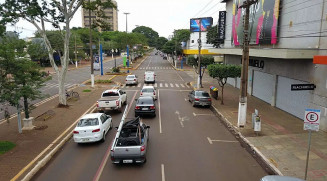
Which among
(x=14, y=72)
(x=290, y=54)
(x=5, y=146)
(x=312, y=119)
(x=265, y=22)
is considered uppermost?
(x=265, y=22)

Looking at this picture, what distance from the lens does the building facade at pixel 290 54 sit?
15445 mm

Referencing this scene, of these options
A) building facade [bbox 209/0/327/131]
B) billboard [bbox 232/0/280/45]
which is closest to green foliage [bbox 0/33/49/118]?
building facade [bbox 209/0/327/131]

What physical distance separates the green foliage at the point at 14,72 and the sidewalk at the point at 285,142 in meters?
12.4

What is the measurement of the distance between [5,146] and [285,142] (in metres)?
14.7

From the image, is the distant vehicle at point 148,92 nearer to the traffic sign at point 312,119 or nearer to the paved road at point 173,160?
the paved road at point 173,160

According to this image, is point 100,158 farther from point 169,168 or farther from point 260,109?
point 260,109

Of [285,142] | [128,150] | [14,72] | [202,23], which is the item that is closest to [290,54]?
[285,142]

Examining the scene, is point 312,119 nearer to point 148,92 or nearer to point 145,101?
point 145,101

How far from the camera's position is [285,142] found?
13336 millimetres

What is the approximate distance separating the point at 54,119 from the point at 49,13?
8784 millimetres

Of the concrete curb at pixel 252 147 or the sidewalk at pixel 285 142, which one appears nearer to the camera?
the concrete curb at pixel 252 147

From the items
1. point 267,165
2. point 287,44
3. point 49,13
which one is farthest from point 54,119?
point 287,44

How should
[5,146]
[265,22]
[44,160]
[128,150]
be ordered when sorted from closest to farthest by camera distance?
[128,150]
[44,160]
[5,146]
[265,22]

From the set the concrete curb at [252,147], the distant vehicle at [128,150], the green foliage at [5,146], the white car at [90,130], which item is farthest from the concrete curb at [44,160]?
the concrete curb at [252,147]
